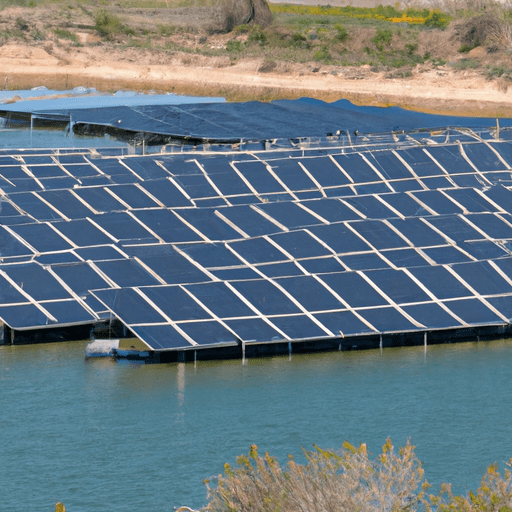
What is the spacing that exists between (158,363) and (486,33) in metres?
59.0

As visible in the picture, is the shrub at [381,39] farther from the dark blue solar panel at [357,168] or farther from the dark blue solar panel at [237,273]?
the dark blue solar panel at [237,273]

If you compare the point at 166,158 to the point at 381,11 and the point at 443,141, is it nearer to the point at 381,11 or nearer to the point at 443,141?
the point at 443,141

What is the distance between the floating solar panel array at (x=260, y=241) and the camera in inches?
1081

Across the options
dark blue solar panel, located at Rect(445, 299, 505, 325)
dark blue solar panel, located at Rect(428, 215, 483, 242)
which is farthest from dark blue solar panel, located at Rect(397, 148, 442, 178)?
dark blue solar panel, located at Rect(445, 299, 505, 325)

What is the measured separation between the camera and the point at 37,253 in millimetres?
29953

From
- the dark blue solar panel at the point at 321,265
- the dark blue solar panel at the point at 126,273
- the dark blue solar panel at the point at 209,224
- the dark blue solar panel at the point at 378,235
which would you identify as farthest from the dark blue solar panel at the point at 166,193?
the dark blue solar panel at the point at 378,235

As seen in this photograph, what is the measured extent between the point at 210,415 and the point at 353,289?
7216mm

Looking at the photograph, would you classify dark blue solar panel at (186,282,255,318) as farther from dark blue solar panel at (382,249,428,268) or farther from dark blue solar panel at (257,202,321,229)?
dark blue solar panel at (382,249,428,268)

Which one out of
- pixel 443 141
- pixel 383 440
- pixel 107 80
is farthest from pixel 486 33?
pixel 383 440

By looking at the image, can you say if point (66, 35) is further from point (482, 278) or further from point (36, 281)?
point (482, 278)

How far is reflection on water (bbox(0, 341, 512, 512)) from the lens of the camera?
20031 mm

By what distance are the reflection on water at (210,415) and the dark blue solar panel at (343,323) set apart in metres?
0.77

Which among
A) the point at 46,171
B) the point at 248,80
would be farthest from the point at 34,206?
the point at 248,80

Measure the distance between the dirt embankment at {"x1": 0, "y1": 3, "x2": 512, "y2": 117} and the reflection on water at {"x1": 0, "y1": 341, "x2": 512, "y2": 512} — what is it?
138ft
